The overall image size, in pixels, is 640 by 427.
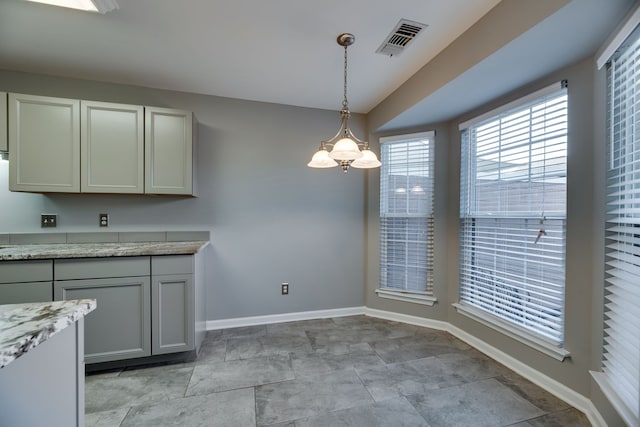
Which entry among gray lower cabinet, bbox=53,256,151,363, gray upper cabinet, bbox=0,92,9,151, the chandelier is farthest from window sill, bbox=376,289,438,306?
gray upper cabinet, bbox=0,92,9,151

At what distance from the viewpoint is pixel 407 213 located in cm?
307

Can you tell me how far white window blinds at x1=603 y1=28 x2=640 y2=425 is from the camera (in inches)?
53.3

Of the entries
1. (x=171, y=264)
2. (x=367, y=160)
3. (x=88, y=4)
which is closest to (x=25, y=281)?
(x=171, y=264)

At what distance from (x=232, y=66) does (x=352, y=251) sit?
7.56ft

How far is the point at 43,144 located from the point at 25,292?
1183 mm

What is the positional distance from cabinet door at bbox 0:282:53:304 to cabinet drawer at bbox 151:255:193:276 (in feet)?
2.20

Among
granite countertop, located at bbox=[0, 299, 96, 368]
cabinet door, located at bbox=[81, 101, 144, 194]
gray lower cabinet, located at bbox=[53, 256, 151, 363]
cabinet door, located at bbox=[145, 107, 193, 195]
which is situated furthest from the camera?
cabinet door, located at bbox=[145, 107, 193, 195]

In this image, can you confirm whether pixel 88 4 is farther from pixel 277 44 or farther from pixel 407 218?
pixel 407 218

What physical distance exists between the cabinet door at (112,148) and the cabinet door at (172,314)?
900 millimetres

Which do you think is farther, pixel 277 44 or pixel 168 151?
pixel 168 151

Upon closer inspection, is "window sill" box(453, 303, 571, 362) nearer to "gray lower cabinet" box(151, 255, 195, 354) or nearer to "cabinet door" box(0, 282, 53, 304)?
"gray lower cabinet" box(151, 255, 195, 354)

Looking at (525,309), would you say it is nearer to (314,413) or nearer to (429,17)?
(314,413)

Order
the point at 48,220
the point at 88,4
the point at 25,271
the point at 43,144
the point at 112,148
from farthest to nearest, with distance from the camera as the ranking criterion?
the point at 48,220, the point at 112,148, the point at 43,144, the point at 25,271, the point at 88,4

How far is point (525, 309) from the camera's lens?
210cm
